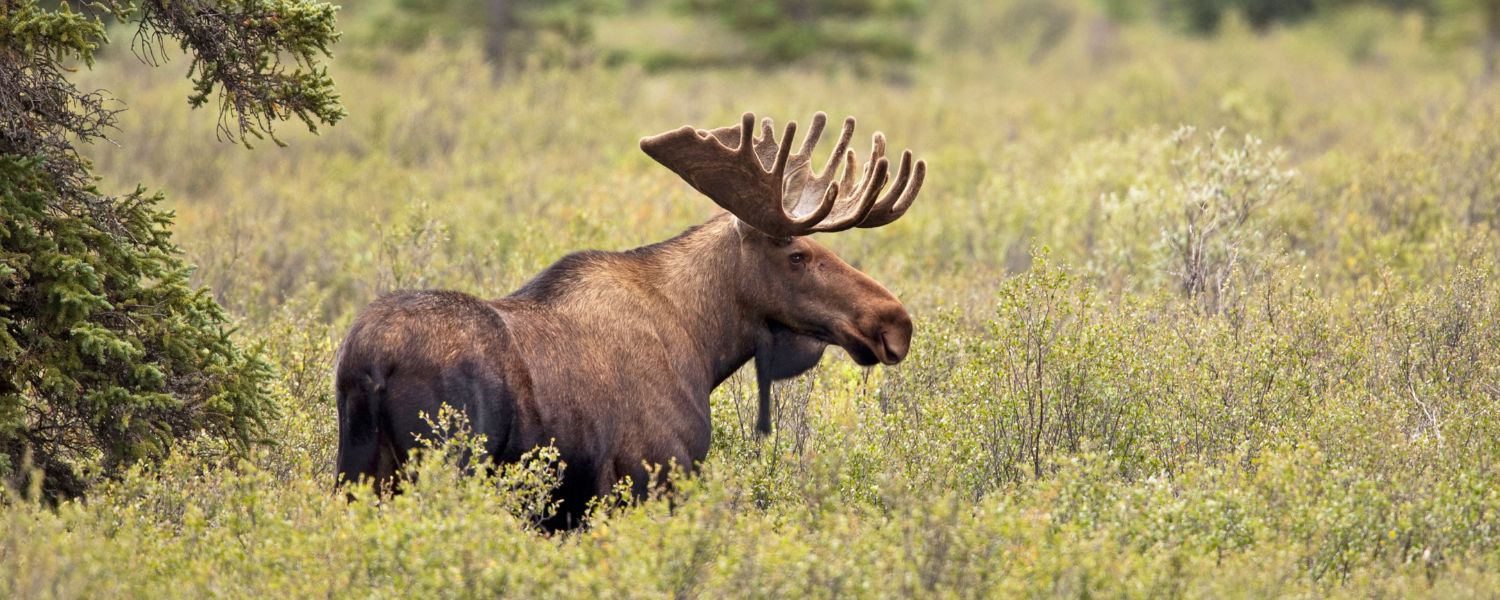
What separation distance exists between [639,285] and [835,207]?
933 millimetres

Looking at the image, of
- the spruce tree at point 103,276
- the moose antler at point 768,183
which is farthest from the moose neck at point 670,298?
the spruce tree at point 103,276

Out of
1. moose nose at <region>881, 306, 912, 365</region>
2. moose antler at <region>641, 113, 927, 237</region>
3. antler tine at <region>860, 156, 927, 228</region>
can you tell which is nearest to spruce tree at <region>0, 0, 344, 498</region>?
moose antler at <region>641, 113, 927, 237</region>

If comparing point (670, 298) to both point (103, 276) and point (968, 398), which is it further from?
point (103, 276)

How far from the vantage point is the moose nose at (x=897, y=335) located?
6.31 meters

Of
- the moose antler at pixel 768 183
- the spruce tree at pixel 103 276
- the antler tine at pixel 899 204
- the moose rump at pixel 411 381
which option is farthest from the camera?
the antler tine at pixel 899 204

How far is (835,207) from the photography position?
668 cm

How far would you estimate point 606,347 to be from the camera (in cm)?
603

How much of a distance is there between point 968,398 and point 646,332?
66.1 inches

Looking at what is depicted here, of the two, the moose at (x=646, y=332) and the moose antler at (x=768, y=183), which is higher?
the moose antler at (x=768, y=183)

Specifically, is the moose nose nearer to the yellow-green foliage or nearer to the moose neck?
the yellow-green foliage

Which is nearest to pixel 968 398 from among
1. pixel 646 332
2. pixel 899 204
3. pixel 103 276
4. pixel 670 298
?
pixel 899 204

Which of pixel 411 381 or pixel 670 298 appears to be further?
pixel 670 298

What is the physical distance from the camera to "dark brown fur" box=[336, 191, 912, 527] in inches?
210

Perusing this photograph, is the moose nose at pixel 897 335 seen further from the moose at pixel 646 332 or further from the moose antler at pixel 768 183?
the moose antler at pixel 768 183
